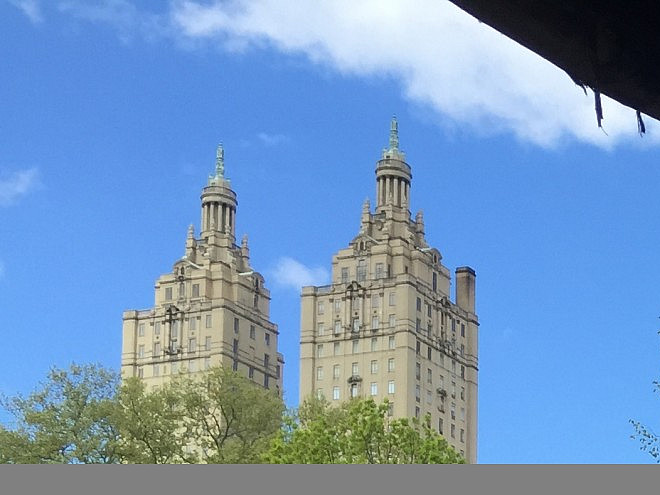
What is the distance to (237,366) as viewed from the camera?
145 meters

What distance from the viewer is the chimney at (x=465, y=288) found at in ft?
490

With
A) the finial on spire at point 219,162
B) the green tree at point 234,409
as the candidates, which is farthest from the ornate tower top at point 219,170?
the green tree at point 234,409

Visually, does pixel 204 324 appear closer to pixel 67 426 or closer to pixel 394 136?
pixel 394 136

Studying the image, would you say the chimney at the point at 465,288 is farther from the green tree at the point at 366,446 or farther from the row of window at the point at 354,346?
the green tree at the point at 366,446

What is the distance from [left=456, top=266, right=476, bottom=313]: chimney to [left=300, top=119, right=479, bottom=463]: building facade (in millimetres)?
757

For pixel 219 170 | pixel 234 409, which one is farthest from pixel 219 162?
pixel 234 409

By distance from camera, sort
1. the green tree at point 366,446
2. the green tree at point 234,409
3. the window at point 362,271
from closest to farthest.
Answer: the green tree at point 366,446 < the green tree at point 234,409 < the window at point 362,271

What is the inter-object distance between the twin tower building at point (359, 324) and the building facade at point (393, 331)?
0.12 m

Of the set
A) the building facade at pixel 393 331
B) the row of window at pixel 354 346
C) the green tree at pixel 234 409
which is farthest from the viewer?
the row of window at pixel 354 346

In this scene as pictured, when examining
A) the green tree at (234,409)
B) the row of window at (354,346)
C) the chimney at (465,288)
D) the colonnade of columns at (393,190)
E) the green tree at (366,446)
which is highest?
the colonnade of columns at (393,190)

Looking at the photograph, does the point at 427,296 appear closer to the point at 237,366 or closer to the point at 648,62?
the point at 237,366

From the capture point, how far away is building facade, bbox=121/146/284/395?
146000 millimetres

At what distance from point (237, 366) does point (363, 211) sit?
23.7 m

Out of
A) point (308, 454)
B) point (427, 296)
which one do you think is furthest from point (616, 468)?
point (427, 296)
